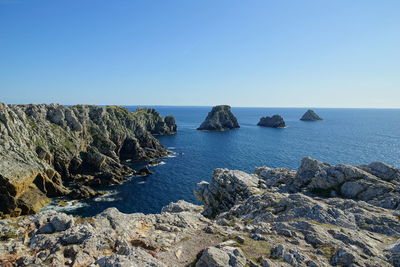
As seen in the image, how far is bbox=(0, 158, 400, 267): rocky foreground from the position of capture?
1669cm

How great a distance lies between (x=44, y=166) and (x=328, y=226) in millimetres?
69325

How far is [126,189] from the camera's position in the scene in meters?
72.1

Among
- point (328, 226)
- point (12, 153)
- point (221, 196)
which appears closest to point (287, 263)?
point (328, 226)

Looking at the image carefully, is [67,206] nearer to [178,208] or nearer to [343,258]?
[178,208]

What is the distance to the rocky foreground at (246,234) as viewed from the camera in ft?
54.7

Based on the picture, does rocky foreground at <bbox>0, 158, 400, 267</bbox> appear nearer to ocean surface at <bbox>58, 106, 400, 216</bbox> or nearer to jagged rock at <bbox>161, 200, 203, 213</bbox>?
jagged rock at <bbox>161, 200, 203, 213</bbox>

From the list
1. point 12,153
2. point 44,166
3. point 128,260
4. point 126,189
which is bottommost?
point 126,189

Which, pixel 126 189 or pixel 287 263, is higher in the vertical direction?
pixel 287 263

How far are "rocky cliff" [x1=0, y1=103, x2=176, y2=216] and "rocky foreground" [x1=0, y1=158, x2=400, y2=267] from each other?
4115 centimetres

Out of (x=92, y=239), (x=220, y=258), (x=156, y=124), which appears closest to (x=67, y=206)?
(x=92, y=239)

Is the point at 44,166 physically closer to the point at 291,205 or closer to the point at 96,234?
the point at 96,234

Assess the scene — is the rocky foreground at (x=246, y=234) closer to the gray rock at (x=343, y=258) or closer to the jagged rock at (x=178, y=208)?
the gray rock at (x=343, y=258)

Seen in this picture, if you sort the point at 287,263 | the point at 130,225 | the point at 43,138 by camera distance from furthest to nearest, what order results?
the point at 43,138 → the point at 130,225 → the point at 287,263

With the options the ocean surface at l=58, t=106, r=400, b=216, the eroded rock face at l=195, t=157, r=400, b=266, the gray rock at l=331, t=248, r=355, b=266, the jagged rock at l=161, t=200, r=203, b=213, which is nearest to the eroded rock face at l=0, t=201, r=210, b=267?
the eroded rock face at l=195, t=157, r=400, b=266
